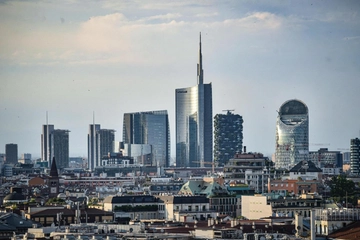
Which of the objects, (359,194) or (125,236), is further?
(359,194)

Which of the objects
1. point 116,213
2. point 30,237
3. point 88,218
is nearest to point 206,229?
point 30,237

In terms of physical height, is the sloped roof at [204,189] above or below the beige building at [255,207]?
above

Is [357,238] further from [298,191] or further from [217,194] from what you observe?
[298,191]

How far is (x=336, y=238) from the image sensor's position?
84.7 metres

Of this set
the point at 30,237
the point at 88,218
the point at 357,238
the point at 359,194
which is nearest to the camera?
the point at 357,238

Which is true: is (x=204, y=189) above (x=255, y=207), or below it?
above

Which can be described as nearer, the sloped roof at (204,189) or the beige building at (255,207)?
the beige building at (255,207)

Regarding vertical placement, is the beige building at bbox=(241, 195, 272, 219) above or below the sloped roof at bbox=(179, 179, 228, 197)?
below

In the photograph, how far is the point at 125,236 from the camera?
90375 mm

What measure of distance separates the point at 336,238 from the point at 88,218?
157 ft

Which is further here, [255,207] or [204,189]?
[204,189]

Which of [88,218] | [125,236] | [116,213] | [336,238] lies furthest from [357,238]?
[116,213]

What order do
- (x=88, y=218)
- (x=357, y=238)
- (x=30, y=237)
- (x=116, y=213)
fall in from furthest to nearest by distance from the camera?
(x=116, y=213) → (x=88, y=218) → (x=30, y=237) → (x=357, y=238)

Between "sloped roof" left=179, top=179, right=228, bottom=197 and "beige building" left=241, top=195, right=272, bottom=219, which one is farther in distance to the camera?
"sloped roof" left=179, top=179, right=228, bottom=197
